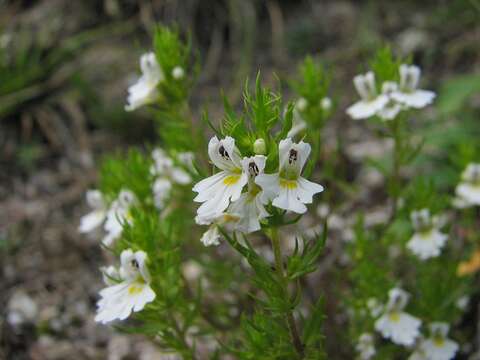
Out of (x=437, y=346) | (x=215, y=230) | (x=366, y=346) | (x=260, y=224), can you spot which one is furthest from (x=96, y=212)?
(x=437, y=346)

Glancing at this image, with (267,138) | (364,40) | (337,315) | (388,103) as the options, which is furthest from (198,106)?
(267,138)

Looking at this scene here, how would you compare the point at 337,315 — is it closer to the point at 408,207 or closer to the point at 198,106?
the point at 408,207

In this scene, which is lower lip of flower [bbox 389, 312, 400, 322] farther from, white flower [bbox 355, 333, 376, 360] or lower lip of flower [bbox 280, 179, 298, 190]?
lower lip of flower [bbox 280, 179, 298, 190]

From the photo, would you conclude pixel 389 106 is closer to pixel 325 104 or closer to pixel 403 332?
pixel 325 104

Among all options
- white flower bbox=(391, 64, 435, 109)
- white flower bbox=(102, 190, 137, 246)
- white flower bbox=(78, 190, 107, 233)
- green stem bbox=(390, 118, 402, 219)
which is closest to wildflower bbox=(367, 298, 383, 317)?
green stem bbox=(390, 118, 402, 219)

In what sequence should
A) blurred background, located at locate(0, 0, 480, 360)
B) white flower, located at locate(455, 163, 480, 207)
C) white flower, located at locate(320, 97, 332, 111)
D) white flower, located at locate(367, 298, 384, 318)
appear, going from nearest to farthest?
white flower, located at locate(367, 298, 384, 318) → white flower, located at locate(320, 97, 332, 111) → white flower, located at locate(455, 163, 480, 207) → blurred background, located at locate(0, 0, 480, 360)

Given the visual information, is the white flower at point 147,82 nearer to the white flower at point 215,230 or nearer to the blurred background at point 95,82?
the white flower at point 215,230
